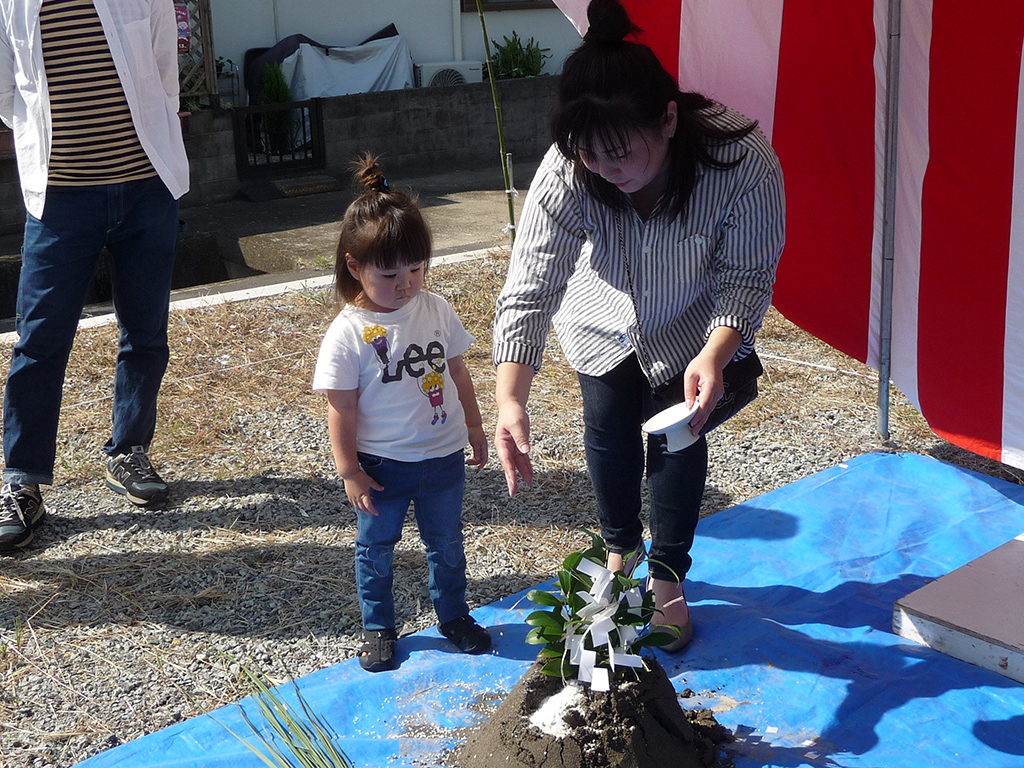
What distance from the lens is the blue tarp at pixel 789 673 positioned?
1.95 metres

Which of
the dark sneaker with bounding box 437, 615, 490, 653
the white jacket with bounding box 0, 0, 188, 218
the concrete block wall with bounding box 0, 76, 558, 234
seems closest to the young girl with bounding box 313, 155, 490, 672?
the dark sneaker with bounding box 437, 615, 490, 653

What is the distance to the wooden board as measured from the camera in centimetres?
216

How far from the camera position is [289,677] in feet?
7.19

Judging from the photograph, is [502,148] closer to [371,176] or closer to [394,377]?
[371,176]

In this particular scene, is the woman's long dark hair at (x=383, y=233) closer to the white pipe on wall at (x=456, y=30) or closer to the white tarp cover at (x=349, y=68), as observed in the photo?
the white tarp cover at (x=349, y=68)

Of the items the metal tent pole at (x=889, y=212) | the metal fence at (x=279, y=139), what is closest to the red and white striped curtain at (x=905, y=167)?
the metal tent pole at (x=889, y=212)

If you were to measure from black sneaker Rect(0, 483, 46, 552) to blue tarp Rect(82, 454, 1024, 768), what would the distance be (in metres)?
0.98

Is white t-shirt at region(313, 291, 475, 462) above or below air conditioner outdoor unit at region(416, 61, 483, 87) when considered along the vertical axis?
below

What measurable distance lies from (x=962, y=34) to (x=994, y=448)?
1.14 metres

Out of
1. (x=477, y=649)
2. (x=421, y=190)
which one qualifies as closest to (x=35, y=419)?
(x=477, y=649)

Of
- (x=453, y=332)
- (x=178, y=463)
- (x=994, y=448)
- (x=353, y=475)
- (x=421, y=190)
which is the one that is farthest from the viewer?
(x=421, y=190)

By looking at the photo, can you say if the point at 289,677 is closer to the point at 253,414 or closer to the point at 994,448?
the point at 253,414

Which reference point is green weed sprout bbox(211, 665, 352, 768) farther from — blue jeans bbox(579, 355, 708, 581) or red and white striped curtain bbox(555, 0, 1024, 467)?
red and white striped curtain bbox(555, 0, 1024, 467)

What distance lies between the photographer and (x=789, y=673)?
7.07 feet
